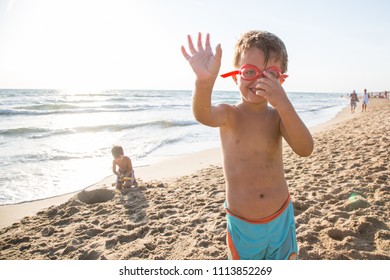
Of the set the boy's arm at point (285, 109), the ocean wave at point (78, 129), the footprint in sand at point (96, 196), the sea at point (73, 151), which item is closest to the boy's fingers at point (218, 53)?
the boy's arm at point (285, 109)

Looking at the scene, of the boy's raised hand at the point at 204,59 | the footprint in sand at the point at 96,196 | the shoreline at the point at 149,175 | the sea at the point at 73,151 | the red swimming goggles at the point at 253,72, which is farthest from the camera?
the sea at the point at 73,151

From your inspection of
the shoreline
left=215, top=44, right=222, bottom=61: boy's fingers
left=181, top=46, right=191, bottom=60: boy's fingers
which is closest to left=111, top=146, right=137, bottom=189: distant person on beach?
the shoreline

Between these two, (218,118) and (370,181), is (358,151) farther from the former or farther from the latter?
(218,118)

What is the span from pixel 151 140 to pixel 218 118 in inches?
372

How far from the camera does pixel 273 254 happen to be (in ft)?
6.23

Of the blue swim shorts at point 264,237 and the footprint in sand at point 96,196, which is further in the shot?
the footprint in sand at point 96,196

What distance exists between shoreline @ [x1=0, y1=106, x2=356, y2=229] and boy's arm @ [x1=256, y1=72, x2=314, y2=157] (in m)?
4.39

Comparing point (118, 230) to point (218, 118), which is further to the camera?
point (118, 230)

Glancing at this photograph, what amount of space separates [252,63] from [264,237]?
110cm

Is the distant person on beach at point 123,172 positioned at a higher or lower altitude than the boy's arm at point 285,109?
lower

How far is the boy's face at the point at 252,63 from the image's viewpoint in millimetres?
1754

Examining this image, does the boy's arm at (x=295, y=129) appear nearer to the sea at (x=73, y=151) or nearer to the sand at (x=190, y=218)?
the sand at (x=190, y=218)

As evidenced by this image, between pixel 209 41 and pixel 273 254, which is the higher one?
pixel 209 41
